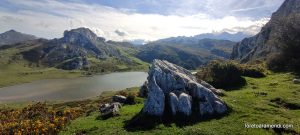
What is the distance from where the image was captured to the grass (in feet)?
102

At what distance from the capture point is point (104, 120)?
40.8 meters

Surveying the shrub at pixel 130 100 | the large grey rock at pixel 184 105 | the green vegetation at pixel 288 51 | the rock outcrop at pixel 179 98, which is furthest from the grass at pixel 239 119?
the green vegetation at pixel 288 51

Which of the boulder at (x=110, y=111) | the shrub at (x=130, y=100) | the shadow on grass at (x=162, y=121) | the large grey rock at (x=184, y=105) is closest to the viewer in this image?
the shadow on grass at (x=162, y=121)

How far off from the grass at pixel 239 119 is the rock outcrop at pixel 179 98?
2.13m

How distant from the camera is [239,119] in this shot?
33.2m

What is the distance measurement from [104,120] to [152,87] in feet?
28.8

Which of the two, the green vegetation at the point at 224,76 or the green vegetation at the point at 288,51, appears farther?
the green vegetation at the point at 288,51

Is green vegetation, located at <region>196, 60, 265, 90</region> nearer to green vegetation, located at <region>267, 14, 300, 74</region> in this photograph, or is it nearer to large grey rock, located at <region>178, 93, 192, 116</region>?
green vegetation, located at <region>267, 14, 300, 74</region>

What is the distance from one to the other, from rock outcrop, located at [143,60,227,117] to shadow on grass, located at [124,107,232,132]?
1.55ft

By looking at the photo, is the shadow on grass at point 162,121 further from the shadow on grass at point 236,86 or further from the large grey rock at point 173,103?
the shadow on grass at point 236,86

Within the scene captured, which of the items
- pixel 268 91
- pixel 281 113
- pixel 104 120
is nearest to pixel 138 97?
pixel 104 120

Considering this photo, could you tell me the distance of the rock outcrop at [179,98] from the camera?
35406mm

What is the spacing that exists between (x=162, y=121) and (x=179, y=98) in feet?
11.6

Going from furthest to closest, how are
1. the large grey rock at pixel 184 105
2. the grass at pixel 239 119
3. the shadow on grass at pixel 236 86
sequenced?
1. the shadow on grass at pixel 236 86
2. the large grey rock at pixel 184 105
3. the grass at pixel 239 119
